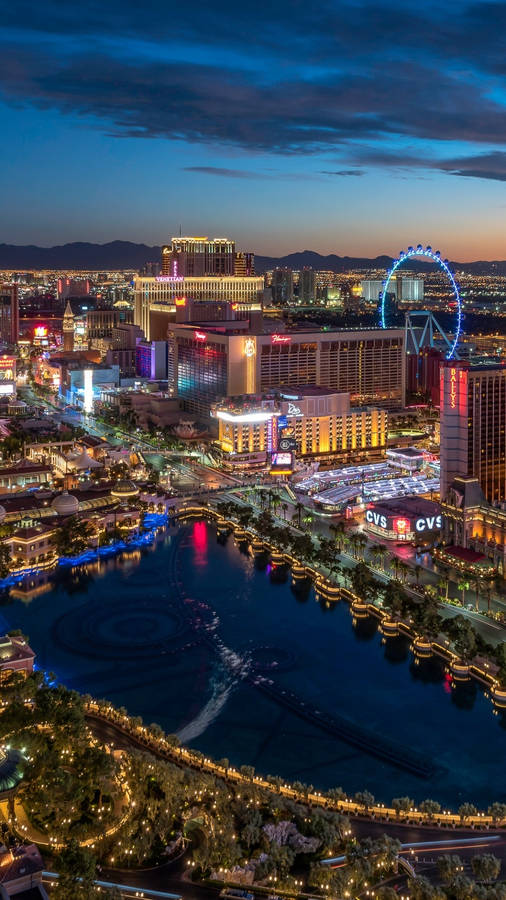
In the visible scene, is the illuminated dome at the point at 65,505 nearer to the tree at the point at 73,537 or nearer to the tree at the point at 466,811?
the tree at the point at 73,537

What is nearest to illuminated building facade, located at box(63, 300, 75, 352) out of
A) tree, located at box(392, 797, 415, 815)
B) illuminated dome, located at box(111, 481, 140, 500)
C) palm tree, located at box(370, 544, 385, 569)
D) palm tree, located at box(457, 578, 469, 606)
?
illuminated dome, located at box(111, 481, 140, 500)

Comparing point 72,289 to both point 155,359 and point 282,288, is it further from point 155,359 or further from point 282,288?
point 155,359

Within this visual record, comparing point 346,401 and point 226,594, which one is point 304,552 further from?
point 346,401

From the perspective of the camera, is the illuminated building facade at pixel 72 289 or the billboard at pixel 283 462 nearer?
the billboard at pixel 283 462

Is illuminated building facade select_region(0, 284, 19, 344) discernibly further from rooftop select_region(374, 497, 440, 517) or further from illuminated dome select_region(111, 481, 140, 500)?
rooftop select_region(374, 497, 440, 517)

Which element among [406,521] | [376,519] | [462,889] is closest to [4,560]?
[376,519]

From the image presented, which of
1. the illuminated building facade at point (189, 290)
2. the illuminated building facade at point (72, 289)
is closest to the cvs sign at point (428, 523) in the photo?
the illuminated building facade at point (189, 290)

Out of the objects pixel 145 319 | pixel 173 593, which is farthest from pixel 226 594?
pixel 145 319
